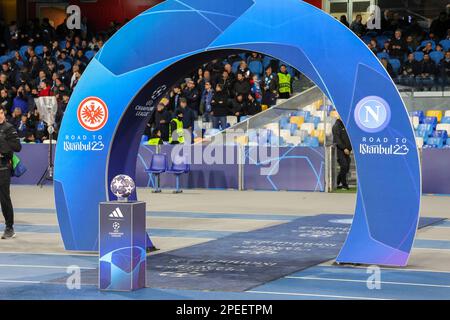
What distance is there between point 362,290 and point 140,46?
17.6ft

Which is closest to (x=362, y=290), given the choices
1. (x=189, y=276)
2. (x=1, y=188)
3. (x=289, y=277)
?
(x=289, y=277)

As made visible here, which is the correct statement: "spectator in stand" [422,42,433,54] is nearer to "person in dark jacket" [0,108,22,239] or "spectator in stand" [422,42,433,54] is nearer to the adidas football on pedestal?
"person in dark jacket" [0,108,22,239]

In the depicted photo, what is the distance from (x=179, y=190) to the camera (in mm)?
26703

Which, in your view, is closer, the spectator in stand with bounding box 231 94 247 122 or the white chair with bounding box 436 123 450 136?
the white chair with bounding box 436 123 450 136

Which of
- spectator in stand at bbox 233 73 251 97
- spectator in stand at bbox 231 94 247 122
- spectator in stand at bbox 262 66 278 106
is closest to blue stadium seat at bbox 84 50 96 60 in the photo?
spectator in stand at bbox 262 66 278 106

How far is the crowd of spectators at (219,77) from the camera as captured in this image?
28.7 meters

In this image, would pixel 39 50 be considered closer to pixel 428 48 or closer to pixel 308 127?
pixel 308 127

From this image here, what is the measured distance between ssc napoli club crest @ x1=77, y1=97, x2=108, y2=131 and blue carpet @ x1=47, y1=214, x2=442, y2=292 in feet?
7.30

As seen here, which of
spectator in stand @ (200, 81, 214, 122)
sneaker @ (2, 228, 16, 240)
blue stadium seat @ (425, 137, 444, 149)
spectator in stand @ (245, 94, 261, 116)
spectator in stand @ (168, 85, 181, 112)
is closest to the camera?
sneaker @ (2, 228, 16, 240)

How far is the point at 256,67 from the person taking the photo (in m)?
32.6

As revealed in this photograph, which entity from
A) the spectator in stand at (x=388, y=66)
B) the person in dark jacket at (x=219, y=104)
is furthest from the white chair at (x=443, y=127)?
the person in dark jacket at (x=219, y=104)

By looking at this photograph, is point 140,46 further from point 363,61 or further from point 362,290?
point 362,290

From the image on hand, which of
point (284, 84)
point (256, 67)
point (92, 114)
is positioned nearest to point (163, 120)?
point (284, 84)

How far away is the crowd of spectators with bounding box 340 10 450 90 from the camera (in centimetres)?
2691
